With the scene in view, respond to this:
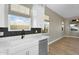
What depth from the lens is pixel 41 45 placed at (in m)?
2.80

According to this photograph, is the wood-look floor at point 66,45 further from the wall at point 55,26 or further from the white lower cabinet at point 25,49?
the white lower cabinet at point 25,49

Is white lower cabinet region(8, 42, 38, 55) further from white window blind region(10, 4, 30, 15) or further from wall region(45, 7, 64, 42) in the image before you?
white window blind region(10, 4, 30, 15)

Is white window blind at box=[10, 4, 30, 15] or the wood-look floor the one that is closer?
white window blind at box=[10, 4, 30, 15]

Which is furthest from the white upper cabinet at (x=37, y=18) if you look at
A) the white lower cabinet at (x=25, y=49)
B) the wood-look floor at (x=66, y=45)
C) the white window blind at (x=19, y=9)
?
the wood-look floor at (x=66, y=45)

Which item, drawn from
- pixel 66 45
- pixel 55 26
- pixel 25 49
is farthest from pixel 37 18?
pixel 66 45

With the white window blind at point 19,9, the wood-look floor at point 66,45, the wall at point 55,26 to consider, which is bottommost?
the wood-look floor at point 66,45

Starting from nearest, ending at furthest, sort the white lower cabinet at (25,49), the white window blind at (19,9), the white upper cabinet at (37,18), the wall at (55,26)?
the white lower cabinet at (25,49) → the white window blind at (19,9) → the white upper cabinet at (37,18) → the wall at (55,26)

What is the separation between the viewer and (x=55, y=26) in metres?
2.93

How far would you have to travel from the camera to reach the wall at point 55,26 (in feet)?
9.20

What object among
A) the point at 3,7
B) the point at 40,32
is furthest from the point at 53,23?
the point at 3,7

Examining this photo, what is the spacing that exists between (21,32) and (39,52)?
724mm

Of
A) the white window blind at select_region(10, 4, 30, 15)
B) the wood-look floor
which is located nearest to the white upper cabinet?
the white window blind at select_region(10, 4, 30, 15)

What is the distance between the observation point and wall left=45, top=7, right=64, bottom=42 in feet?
9.20

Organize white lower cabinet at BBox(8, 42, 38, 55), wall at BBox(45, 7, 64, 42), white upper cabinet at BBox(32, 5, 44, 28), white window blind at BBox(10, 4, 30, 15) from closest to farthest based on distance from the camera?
1. white lower cabinet at BBox(8, 42, 38, 55)
2. white window blind at BBox(10, 4, 30, 15)
3. white upper cabinet at BBox(32, 5, 44, 28)
4. wall at BBox(45, 7, 64, 42)
